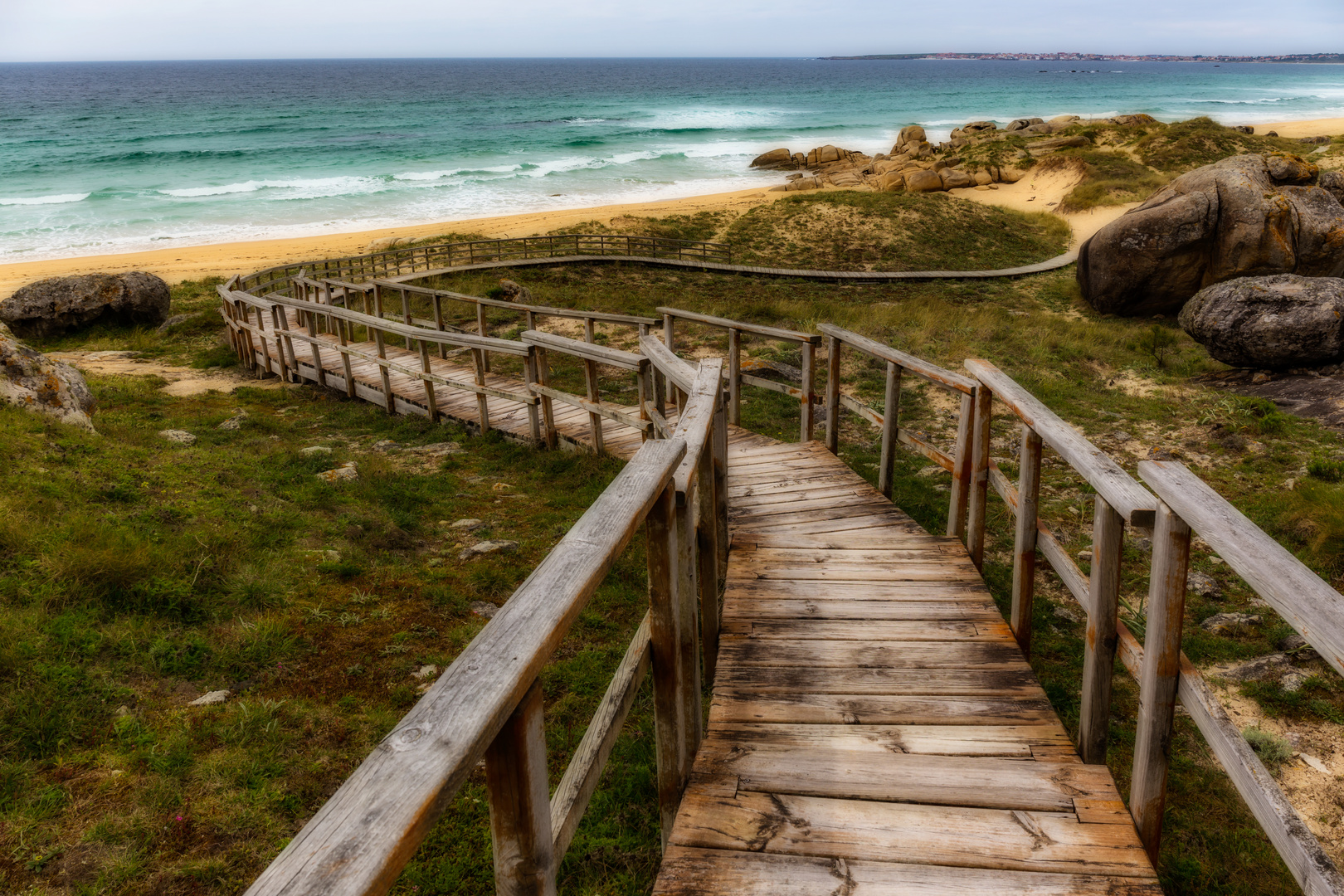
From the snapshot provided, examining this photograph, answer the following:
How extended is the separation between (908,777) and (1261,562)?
1.35m

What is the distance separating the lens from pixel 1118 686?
15.0 feet

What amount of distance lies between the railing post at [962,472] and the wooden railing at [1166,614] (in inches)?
33.5

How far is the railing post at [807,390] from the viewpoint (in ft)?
21.7

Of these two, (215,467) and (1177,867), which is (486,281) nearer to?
(215,467)

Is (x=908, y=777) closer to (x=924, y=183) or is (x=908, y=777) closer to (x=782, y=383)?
(x=782, y=383)

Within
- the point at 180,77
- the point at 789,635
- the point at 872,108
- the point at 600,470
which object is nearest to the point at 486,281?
the point at 600,470

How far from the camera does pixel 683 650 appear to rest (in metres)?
2.85

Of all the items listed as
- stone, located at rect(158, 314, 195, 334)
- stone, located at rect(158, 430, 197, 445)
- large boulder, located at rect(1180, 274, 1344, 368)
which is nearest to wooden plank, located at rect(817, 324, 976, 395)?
stone, located at rect(158, 430, 197, 445)

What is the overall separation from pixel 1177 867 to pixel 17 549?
5746 mm

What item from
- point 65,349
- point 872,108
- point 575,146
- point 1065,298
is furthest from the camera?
point 872,108

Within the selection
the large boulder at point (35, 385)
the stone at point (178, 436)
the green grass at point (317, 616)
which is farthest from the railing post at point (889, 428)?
the large boulder at point (35, 385)

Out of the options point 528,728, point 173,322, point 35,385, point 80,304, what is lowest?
point 173,322

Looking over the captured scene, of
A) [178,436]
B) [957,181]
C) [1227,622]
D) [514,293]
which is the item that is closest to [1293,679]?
[1227,622]

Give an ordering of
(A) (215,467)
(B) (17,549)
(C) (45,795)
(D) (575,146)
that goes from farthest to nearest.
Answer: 1. (D) (575,146)
2. (A) (215,467)
3. (B) (17,549)
4. (C) (45,795)
